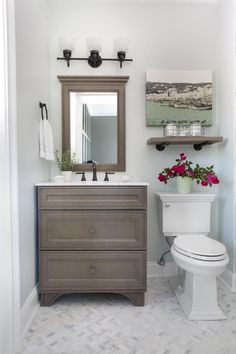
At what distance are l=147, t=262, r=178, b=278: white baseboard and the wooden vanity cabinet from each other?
576 millimetres

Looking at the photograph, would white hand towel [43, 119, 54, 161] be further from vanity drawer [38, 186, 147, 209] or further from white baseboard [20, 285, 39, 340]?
white baseboard [20, 285, 39, 340]

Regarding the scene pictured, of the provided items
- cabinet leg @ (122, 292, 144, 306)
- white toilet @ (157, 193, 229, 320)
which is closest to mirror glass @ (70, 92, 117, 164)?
white toilet @ (157, 193, 229, 320)

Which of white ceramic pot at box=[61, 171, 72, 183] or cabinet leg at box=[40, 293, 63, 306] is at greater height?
white ceramic pot at box=[61, 171, 72, 183]

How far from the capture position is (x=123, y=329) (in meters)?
1.60

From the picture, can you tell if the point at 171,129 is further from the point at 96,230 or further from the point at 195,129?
the point at 96,230

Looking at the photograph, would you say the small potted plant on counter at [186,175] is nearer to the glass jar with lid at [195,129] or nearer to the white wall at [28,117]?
the glass jar with lid at [195,129]

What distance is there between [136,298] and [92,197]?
822 mm

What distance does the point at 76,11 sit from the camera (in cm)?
232

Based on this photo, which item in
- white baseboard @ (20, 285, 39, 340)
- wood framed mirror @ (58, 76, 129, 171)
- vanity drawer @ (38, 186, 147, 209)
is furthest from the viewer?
wood framed mirror @ (58, 76, 129, 171)

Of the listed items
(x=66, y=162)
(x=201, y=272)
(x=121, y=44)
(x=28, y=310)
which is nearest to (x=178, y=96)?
(x=121, y=44)

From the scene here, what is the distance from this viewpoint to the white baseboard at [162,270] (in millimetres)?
2383

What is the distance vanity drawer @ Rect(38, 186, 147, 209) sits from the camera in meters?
1.81

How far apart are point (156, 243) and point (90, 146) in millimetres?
1116

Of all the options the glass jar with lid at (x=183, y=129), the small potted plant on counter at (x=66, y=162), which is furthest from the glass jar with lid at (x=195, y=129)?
the small potted plant on counter at (x=66, y=162)
